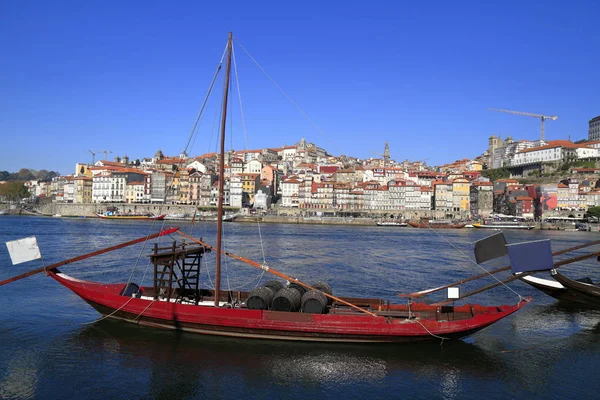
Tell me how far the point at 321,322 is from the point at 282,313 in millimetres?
1109

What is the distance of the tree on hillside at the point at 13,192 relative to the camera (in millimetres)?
140500

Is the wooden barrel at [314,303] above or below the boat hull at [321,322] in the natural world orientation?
above

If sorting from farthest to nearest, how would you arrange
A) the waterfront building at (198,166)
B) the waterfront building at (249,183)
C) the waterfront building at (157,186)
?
1. the waterfront building at (198,166)
2. the waterfront building at (249,183)
3. the waterfront building at (157,186)

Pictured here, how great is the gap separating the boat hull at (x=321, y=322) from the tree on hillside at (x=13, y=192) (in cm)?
14373

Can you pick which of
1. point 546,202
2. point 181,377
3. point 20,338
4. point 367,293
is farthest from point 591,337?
point 546,202

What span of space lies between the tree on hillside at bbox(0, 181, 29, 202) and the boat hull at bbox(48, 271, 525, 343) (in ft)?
472

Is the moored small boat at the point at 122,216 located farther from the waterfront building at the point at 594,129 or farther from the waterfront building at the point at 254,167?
the waterfront building at the point at 594,129

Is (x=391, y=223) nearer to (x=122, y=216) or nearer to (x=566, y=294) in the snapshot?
(x=122, y=216)

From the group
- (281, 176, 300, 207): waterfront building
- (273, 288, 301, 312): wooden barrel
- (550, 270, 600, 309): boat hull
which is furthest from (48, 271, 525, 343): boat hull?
(281, 176, 300, 207): waterfront building

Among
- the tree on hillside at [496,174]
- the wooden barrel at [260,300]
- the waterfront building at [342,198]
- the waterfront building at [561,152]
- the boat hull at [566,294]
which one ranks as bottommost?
the boat hull at [566,294]

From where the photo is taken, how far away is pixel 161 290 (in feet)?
53.3

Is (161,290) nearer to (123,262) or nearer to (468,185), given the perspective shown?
(123,262)

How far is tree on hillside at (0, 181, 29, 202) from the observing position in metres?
140

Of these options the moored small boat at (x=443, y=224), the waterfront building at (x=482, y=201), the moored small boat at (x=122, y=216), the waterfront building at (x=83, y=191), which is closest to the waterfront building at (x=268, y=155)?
the waterfront building at (x=83, y=191)
